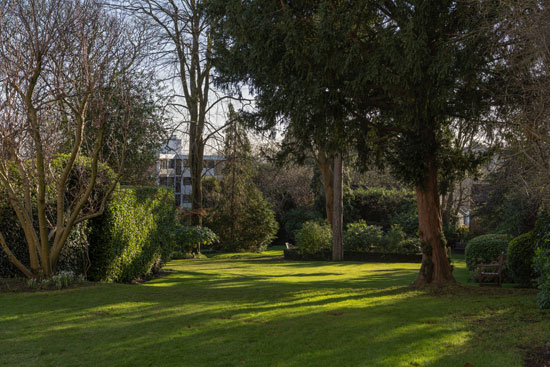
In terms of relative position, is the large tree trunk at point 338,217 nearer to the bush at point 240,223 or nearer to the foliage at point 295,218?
the bush at point 240,223

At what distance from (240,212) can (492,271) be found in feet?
59.7

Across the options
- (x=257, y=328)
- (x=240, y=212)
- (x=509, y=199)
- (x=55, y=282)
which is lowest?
(x=257, y=328)

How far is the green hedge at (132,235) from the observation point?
12633mm

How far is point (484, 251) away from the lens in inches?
647

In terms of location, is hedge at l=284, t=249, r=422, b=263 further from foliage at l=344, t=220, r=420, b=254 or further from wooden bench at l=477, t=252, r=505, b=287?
wooden bench at l=477, t=252, r=505, b=287

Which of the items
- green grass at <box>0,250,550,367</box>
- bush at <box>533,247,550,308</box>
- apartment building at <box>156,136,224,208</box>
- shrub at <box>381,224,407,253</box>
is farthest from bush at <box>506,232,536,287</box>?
shrub at <box>381,224,407,253</box>

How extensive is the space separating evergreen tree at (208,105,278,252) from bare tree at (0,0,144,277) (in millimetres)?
19810

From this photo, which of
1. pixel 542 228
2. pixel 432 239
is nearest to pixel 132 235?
pixel 432 239

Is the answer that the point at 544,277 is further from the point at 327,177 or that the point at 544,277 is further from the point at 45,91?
the point at 327,177

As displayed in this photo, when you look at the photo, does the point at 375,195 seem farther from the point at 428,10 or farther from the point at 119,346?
the point at 119,346

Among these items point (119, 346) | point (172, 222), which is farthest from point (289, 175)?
point (119, 346)

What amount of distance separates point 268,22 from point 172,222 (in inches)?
349

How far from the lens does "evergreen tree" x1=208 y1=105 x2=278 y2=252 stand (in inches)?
1239

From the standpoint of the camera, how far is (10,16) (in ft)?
34.3
